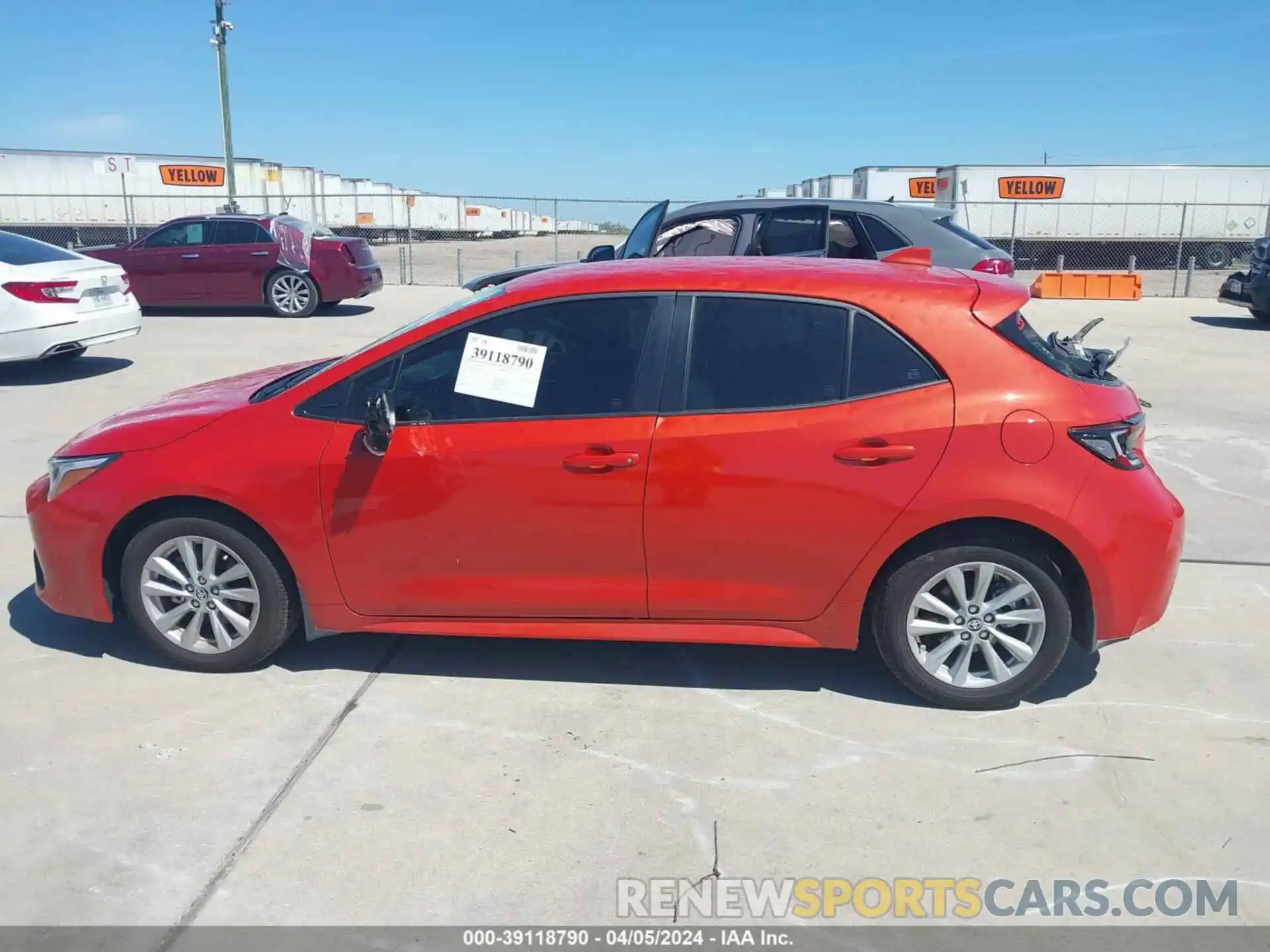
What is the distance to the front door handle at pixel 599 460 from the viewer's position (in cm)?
384

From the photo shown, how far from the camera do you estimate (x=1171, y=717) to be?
399 centimetres

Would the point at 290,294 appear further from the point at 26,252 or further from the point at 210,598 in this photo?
the point at 210,598

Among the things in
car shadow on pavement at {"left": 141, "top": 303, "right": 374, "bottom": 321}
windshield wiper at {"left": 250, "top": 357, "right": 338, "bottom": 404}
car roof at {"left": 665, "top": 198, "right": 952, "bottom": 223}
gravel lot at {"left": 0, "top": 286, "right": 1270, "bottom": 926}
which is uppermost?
car roof at {"left": 665, "top": 198, "right": 952, "bottom": 223}

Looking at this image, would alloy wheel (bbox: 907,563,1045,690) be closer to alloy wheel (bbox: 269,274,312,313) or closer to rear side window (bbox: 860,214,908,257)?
rear side window (bbox: 860,214,908,257)

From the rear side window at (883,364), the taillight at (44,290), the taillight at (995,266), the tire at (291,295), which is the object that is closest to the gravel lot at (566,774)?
the rear side window at (883,364)

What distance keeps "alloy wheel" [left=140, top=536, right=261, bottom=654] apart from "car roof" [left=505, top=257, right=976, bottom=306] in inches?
61.6

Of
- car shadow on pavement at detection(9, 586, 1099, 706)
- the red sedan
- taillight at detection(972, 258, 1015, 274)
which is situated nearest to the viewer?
car shadow on pavement at detection(9, 586, 1099, 706)

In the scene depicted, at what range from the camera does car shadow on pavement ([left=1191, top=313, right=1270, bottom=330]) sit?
16.4 m

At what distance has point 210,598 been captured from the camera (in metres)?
4.20

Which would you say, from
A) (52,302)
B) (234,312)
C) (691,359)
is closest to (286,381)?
(691,359)

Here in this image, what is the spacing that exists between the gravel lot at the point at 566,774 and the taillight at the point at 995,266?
487 cm

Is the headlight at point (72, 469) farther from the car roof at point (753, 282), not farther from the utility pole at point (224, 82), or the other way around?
the utility pole at point (224, 82)
